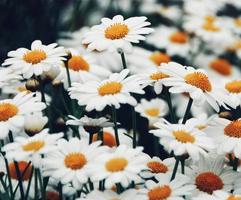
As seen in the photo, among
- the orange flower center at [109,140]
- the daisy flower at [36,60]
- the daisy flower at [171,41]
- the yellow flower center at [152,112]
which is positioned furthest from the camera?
the daisy flower at [171,41]

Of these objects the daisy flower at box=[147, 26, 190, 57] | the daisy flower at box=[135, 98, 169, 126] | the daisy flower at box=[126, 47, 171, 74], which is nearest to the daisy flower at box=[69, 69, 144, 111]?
the daisy flower at box=[135, 98, 169, 126]

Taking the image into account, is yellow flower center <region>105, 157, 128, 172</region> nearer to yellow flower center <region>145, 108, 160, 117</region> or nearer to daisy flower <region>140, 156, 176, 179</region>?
daisy flower <region>140, 156, 176, 179</region>

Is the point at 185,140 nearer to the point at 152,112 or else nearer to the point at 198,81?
the point at 198,81

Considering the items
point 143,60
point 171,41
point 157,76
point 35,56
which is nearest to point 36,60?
point 35,56

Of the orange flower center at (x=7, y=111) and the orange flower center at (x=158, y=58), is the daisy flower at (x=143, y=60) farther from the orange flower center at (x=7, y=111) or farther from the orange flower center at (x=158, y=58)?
the orange flower center at (x=7, y=111)

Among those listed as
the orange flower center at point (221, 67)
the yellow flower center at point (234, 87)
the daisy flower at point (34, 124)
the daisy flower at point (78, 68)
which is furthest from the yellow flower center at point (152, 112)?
the orange flower center at point (221, 67)

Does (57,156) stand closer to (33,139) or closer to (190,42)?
(33,139)
